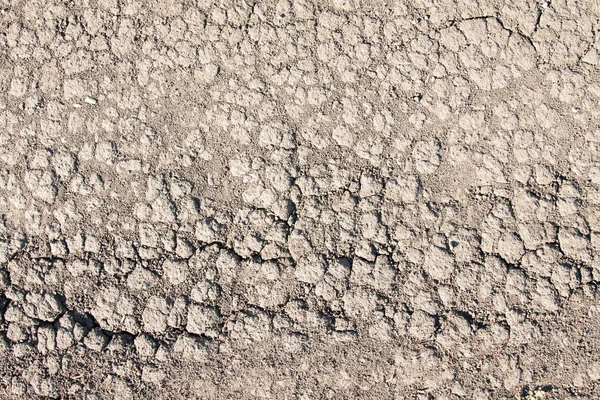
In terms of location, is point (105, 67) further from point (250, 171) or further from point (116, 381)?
point (116, 381)

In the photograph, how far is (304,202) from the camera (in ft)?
9.65

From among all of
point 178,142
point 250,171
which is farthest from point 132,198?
point 250,171

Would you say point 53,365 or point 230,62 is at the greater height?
point 230,62

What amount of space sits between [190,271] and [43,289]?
0.75 metres

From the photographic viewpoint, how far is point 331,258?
2904 mm

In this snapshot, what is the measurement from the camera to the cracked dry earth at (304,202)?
9.36 ft

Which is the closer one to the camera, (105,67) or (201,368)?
(201,368)

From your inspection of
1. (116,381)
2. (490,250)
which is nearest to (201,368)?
(116,381)

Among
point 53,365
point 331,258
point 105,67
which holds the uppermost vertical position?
point 105,67

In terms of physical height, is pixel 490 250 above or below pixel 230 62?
below

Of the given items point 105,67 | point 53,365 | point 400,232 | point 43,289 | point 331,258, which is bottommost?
point 53,365

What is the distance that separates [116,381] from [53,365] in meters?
0.32

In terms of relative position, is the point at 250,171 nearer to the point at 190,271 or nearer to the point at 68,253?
the point at 190,271

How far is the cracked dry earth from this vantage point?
9.36 feet
